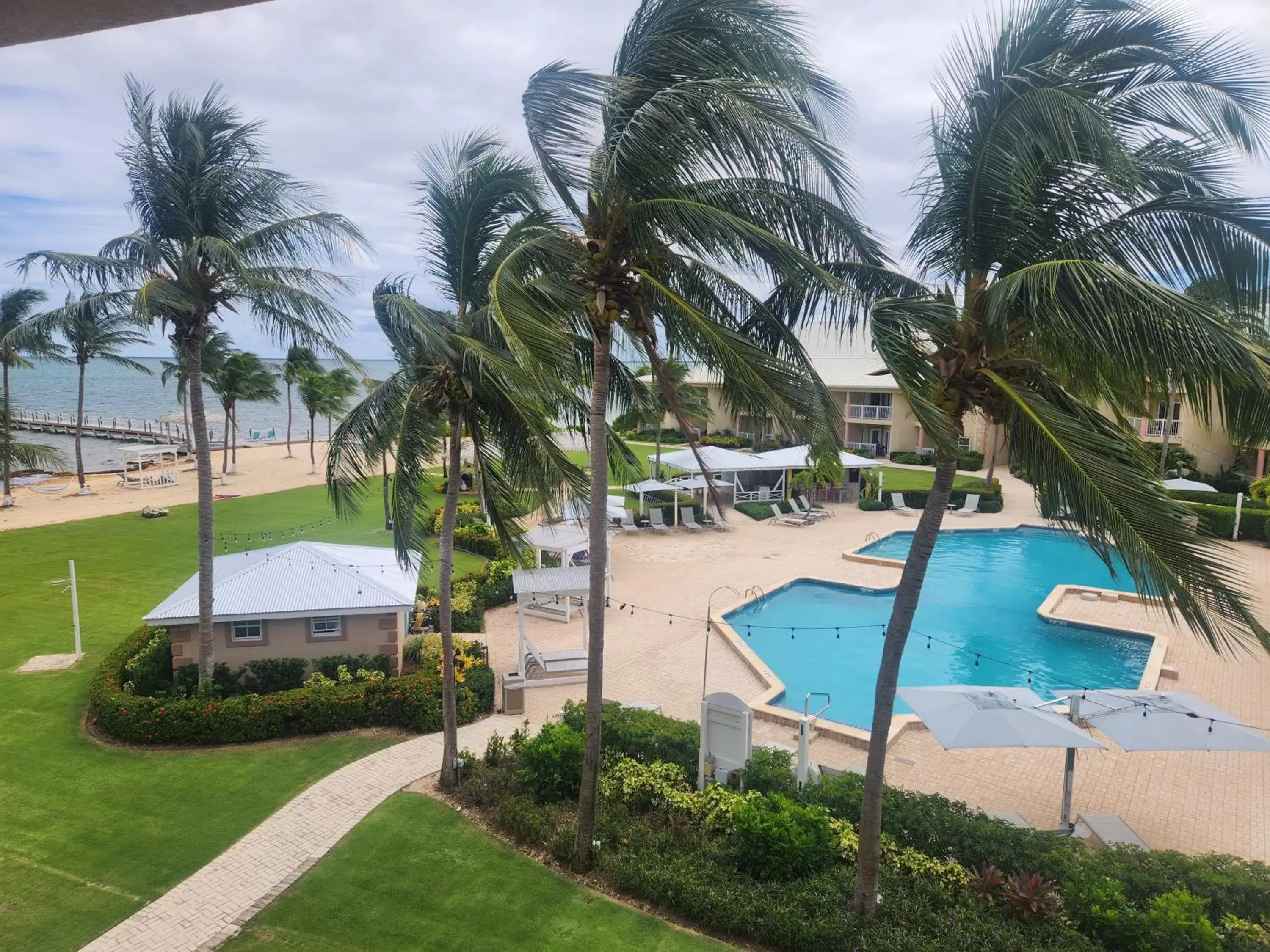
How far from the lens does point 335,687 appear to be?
43.0ft

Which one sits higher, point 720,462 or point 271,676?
point 720,462

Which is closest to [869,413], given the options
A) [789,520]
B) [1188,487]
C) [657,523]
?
[789,520]

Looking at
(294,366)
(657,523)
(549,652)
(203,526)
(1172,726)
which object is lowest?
(549,652)

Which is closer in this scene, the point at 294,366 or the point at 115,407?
the point at 294,366

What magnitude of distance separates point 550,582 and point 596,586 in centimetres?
657

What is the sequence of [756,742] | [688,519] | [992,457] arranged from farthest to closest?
[992,457] < [688,519] < [756,742]

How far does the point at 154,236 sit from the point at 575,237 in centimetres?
828

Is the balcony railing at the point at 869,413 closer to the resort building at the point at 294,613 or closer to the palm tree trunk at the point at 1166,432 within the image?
the palm tree trunk at the point at 1166,432

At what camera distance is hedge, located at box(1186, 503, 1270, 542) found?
87.0ft

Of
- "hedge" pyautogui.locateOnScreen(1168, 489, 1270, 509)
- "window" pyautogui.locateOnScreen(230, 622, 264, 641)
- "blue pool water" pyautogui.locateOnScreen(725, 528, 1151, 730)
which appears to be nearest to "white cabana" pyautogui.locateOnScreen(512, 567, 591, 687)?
"blue pool water" pyautogui.locateOnScreen(725, 528, 1151, 730)

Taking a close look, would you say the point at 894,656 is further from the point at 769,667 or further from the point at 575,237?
the point at 769,667

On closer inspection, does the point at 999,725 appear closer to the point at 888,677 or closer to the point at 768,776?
the point at 768,776

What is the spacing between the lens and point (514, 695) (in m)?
13.7

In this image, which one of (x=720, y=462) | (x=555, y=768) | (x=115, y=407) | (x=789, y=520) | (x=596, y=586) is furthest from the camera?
(x=115, y=407)
